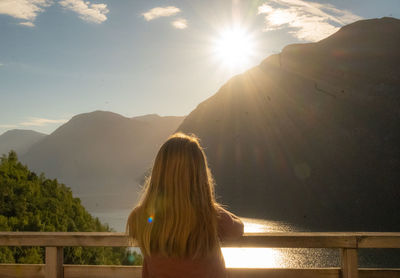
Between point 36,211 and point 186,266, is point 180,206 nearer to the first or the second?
point 186,266

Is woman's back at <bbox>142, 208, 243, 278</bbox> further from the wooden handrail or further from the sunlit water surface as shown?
the sunlit water surface

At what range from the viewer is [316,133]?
377 feet

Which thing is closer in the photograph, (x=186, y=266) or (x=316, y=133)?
(x=186, y=266)

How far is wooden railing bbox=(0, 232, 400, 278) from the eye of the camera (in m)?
2.87

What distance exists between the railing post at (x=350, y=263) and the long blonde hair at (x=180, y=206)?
128 centimetres

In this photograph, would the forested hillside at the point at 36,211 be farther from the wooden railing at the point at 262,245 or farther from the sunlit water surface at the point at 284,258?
the sunlit water surface at the point at 284,258

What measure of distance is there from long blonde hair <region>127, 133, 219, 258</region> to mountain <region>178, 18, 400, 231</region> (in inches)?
3446

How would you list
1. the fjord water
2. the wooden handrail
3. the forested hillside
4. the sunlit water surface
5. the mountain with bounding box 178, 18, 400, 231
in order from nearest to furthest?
the wooden handrail < the forested hillside < the sunlit water surface < the fjord water < the mountain with bounding box 178, 18, 400, 231

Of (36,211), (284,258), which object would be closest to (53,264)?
(36,211)

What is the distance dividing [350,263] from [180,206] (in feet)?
5.07

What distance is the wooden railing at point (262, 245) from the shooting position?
287 centimetres

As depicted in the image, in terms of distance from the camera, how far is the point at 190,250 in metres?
1.98

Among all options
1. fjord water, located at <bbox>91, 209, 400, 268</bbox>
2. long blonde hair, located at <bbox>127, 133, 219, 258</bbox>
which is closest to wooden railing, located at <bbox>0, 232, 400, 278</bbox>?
long blonde hair, located at <bbox>127, 133, 219, 258</bbox>

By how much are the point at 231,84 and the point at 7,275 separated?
148 meters
